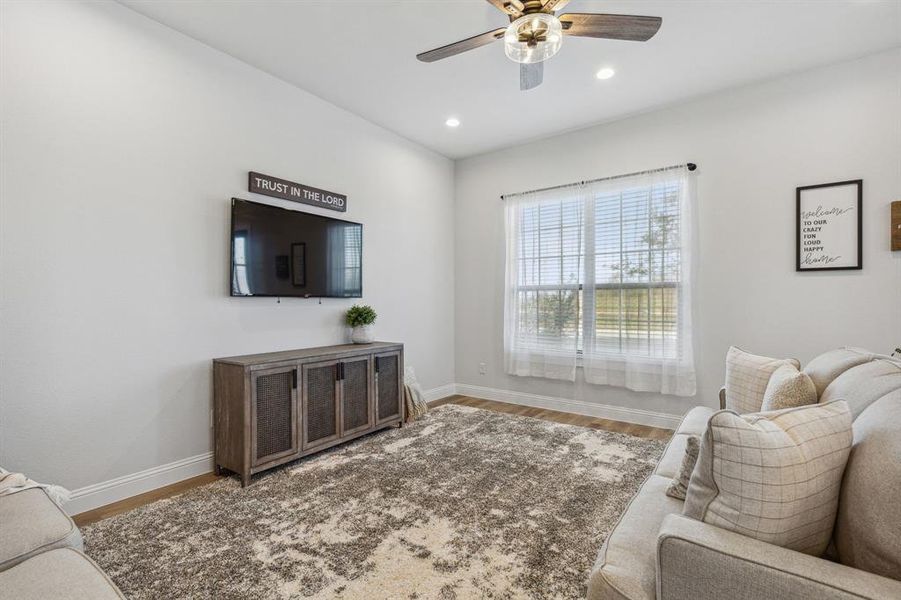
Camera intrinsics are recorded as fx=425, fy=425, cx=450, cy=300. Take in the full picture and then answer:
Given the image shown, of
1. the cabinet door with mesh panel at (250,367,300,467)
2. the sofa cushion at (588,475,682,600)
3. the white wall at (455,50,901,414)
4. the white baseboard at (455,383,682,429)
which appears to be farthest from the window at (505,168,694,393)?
the sofa cushion at (588,475,682,600)

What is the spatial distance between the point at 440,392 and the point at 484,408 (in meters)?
0.67

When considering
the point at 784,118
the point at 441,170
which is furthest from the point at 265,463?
the point at 784,118

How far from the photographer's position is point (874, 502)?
878 millimetres

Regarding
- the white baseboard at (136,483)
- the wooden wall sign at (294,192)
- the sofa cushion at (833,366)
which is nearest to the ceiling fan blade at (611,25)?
the sofa cushion at (833,366)

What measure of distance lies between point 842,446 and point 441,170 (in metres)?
4.59

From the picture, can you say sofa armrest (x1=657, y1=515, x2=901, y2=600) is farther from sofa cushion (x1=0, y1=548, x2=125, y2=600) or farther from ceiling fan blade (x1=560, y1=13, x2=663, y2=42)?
ceiling fan blade (x1=560, y1=13, x2=663, y2=42)

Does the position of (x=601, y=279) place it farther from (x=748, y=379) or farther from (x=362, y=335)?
(x=362, y=335)

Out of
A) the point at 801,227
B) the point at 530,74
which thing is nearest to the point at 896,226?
the point at 801,227

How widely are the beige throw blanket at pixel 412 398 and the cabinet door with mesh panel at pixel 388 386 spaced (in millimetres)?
187

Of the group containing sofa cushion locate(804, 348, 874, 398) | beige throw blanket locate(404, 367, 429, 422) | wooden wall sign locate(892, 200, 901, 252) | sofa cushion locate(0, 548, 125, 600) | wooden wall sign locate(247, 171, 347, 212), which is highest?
wooden wall sign locate(247, 171, 347, 212)

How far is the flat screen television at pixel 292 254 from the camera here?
303 cm

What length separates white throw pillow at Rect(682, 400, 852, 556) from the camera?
0.92 meters

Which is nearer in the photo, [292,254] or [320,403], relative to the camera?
[320,403]

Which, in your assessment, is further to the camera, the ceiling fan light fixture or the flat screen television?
the flat screen television
